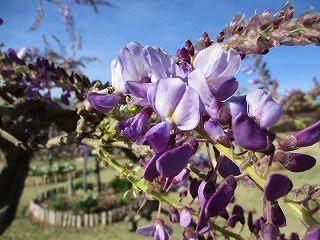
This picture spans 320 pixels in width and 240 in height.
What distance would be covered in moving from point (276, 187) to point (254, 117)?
0.11 meters

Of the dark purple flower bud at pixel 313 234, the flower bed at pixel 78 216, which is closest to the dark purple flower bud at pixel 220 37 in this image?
the dark purple flower bud at pixel 313 234

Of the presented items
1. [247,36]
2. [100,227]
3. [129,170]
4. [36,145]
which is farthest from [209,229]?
[100,227]

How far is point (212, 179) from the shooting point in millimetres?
510

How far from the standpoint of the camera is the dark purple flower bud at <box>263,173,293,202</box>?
0.41 m

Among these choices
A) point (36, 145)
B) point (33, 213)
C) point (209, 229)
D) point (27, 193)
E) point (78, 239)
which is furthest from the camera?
point (27, 193)

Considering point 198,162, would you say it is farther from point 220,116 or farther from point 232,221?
point 220,116

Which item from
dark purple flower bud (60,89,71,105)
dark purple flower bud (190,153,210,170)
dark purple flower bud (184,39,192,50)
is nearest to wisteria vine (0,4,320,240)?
dark purple flower bud (184,39,192,50)

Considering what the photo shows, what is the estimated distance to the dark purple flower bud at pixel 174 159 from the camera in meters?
0.47

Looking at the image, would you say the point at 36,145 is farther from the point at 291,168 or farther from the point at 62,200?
the point at 62,200

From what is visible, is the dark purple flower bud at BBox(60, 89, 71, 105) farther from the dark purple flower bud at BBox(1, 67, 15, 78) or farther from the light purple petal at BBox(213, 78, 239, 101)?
the light purple petal at BBox(213, 78, 239, 101)

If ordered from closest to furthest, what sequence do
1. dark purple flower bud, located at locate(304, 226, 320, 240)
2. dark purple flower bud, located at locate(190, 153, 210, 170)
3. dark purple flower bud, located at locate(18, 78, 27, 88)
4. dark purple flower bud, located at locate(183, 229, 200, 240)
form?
dark purple flower bud, located at locate(304, 226, 320, 240) → dark purple flower bud, located at locate(183, 229, 200, 240) → dark purple flower bud, located at locate(190, 153, 210, 170) → dark purple flower bud, located at locate(18, 78, 27, 88)

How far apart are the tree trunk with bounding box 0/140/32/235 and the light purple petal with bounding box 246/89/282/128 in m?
1.67

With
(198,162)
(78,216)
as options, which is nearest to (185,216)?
(198,162)

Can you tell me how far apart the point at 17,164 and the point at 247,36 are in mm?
1888
